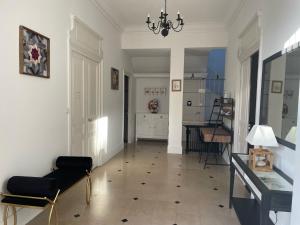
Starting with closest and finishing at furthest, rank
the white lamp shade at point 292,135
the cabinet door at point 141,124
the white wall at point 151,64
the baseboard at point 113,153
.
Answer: the white lamp shade at point 292,135
the baseboard at point 113,153
the white wall at point 151,64
the cabinet door at point 141,124

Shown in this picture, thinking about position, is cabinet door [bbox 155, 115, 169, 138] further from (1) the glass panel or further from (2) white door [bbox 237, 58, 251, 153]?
(1) the glass panel

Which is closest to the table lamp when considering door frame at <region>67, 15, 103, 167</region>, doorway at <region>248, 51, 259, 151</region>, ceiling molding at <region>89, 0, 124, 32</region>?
doorway at <region>248, 51, 259, 151</region>

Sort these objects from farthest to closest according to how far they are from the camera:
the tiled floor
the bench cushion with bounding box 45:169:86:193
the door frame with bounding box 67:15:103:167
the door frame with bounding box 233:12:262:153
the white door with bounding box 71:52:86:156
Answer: the white door with bounding box 71:52:86:156 < the door frame with bounding box 67:15:103:167 < the door frame with bounding box 233:12:262:153 < the tiled floor < the bench cushion with bounding box 45:169:86:193

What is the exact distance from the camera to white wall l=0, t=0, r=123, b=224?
2197mm

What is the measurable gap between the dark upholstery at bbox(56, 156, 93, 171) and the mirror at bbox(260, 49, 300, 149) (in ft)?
7.67

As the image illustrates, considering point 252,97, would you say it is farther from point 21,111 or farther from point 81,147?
point 21,111

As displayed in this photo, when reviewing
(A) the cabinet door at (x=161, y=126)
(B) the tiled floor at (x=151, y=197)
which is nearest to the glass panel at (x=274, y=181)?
(B) the tiled floor at (x=151, y=197)

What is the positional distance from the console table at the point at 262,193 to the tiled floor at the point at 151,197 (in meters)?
0.20

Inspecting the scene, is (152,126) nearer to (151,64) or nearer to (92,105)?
(151,64)

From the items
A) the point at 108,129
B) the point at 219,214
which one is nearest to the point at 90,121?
the point at 108,129

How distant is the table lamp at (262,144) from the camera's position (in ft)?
7.50

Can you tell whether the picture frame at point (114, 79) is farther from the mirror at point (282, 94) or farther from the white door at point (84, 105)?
the mirror at point (282, 94)

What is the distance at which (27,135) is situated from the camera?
99.0 inches

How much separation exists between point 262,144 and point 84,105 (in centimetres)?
298
